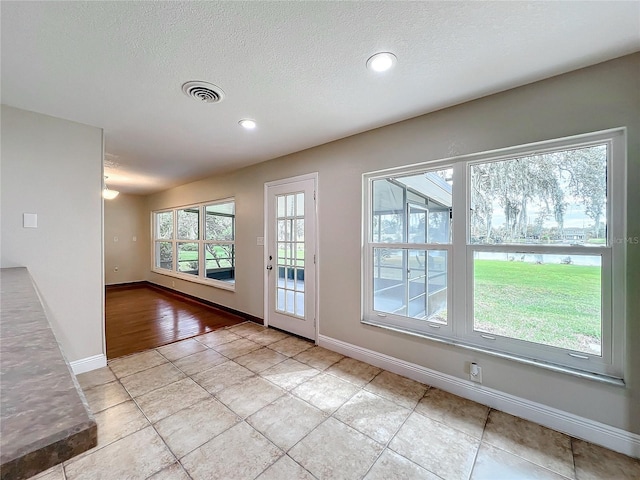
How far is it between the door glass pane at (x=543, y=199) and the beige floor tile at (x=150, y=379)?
2.93 m

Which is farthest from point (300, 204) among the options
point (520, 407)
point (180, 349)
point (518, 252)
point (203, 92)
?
point (520, 407)

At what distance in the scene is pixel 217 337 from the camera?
3404 mm

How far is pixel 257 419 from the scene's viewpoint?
1880 millimetres

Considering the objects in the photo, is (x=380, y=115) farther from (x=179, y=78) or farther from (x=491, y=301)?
(x=491, y=301)

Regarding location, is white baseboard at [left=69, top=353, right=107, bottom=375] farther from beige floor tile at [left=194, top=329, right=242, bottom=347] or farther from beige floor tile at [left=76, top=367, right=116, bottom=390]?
beige floor tile at [left=194, top=329, right=242, bottom=347]

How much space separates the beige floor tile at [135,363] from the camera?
2.52 metres

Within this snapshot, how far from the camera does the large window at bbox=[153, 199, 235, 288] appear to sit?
4828mm

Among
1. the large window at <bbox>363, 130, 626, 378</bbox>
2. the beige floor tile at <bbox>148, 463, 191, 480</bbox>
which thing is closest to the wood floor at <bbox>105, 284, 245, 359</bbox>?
the beige floor tile at <bbox>148, 463, 191, 480</bbox>

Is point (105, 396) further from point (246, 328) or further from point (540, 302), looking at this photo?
point (540, 302)

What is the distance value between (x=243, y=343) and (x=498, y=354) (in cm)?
262

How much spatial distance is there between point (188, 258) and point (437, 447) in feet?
17.9

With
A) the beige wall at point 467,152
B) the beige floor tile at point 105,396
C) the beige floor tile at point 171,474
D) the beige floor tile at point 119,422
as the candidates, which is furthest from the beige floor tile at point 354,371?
the beige floor tile at point 105,396

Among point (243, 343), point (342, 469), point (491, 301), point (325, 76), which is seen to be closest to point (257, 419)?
point (342, 469)

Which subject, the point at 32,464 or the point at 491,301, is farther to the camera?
the point at 491,301
